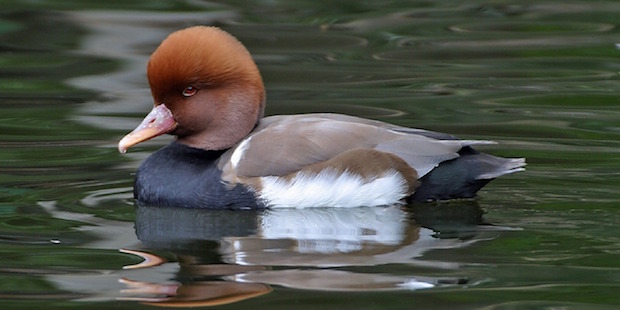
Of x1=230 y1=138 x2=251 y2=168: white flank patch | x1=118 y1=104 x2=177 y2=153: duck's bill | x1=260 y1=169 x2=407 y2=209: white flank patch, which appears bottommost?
x1=260 y1=169 x2=407 y2=209: white flank patch

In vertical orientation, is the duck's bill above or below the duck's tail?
above

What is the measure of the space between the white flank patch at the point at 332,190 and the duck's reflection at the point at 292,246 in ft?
0.15

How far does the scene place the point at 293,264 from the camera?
6.00 meters

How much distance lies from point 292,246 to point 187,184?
1026 millimetres

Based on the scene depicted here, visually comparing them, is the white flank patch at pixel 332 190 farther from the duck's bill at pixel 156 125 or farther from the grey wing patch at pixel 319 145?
the duck's bill at pixel 156 125

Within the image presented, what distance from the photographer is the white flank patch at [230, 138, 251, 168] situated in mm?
7152

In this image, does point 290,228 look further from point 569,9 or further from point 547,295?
point 569,9

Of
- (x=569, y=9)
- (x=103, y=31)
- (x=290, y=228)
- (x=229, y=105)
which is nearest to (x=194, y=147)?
(x=229, y=105)

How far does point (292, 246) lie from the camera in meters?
6.39

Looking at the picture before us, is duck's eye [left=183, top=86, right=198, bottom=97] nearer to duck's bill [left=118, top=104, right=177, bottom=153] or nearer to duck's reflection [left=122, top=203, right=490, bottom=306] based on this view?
duck's bill [left=118, top=104, right=177, bottom=153]

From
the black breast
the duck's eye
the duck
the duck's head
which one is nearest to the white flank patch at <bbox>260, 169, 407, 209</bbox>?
the duck

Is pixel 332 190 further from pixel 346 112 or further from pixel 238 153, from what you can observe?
pixel 346 112

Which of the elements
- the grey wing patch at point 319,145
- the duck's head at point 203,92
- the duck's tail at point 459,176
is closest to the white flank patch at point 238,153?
the grey wing patch at point 319,145

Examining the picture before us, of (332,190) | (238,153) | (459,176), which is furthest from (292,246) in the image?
(459,176)
